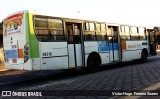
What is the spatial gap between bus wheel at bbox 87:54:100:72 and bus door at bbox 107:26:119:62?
1438mm

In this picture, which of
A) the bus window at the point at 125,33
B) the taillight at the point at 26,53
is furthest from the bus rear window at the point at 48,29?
the bus window at the point at 125,33

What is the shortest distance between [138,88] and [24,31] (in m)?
5.69

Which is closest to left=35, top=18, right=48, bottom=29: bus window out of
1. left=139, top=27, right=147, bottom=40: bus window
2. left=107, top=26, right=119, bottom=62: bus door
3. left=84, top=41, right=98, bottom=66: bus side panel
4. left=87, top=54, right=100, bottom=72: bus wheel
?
left=84, top=41, right=98, bottom=66: bus side panel

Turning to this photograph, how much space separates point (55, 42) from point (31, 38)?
141cm

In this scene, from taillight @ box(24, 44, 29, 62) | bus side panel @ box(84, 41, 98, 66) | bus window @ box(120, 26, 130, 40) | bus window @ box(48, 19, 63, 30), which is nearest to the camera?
taillight @ box(24, 44, 29, 62)

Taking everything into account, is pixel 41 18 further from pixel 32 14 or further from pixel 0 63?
pixel 0 63

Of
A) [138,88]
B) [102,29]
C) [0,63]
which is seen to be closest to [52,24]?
[102,29]

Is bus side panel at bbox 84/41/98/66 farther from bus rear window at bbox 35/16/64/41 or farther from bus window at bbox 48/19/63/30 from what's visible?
bus window at bbox 48/19/63/30

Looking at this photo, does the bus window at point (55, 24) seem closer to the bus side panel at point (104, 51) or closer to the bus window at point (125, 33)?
the bus side panel at point (104, 51)

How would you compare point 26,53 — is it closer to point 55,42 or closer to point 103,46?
point 55,42

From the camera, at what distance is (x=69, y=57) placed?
548 inches

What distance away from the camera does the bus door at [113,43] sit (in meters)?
17.3

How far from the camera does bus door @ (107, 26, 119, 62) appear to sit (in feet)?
56.6

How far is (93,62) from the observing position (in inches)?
622
